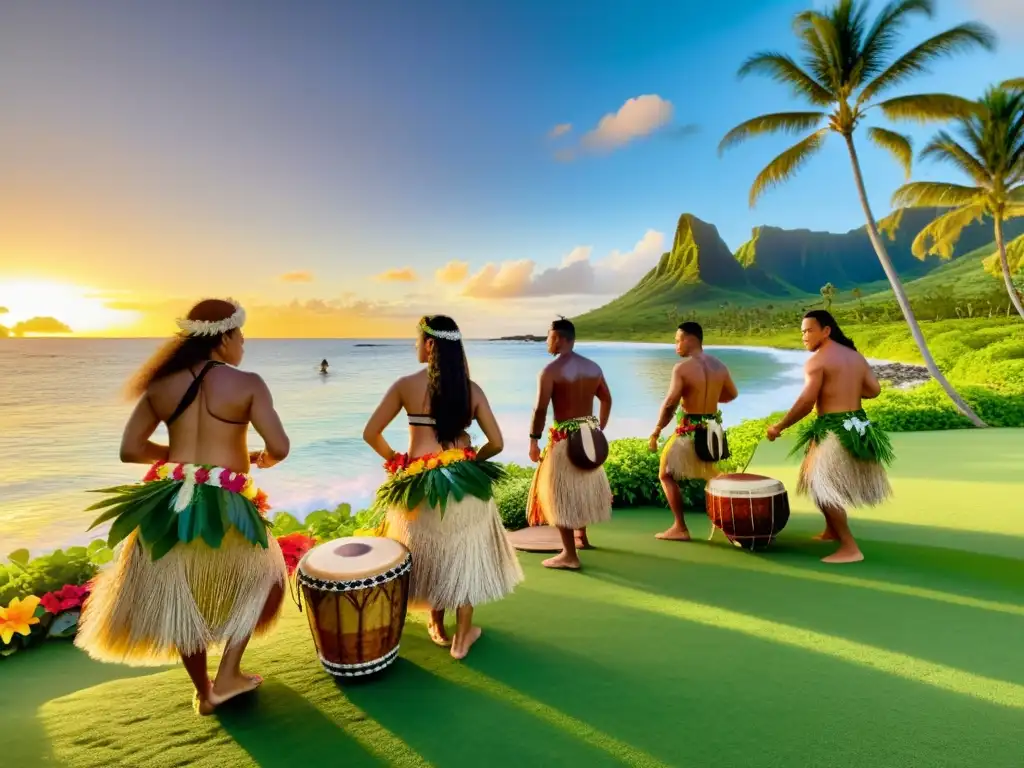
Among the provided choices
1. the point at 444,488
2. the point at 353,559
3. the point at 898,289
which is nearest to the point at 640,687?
the point at 444,488

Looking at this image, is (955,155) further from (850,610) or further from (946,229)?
(850,610)

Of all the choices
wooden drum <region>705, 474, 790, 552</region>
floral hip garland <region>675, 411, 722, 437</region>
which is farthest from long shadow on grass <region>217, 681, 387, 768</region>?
floral hip garland <region>675, 411, 722, 437</region>

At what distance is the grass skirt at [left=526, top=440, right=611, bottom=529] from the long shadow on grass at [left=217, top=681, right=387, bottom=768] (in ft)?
7.34

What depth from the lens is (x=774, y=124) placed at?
477 inches

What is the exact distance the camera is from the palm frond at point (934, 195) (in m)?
14.4

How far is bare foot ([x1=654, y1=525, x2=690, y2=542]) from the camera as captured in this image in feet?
17.0

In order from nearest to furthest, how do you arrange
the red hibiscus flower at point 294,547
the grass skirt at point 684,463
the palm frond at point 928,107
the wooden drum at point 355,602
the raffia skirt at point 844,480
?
the wooden drum at point 355,602 → the red hibiscus flower at point 294,547 → the raffia skirt at point 844,480 → the grass skirt at point 684,463 → the palm frond at point 928,107

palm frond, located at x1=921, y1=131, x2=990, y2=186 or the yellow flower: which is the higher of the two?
palm frond, located at x1=921, y1=131, x2=990, y2=186

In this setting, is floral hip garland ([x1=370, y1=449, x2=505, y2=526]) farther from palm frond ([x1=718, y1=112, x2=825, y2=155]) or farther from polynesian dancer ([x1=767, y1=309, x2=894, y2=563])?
palm frond ([x1=718, y1=112, x2=825, y2=155])

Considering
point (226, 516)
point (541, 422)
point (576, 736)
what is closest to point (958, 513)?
point (541, 422)

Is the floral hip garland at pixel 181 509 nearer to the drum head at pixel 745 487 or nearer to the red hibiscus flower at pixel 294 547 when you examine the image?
the red hibiscus flower at pixel 294 547

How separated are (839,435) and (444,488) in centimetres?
306

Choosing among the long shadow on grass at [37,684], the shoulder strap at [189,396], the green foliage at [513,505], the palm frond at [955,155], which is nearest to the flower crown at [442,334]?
the shoulder strap at [189,396]

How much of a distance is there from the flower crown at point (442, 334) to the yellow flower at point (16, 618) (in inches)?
104
